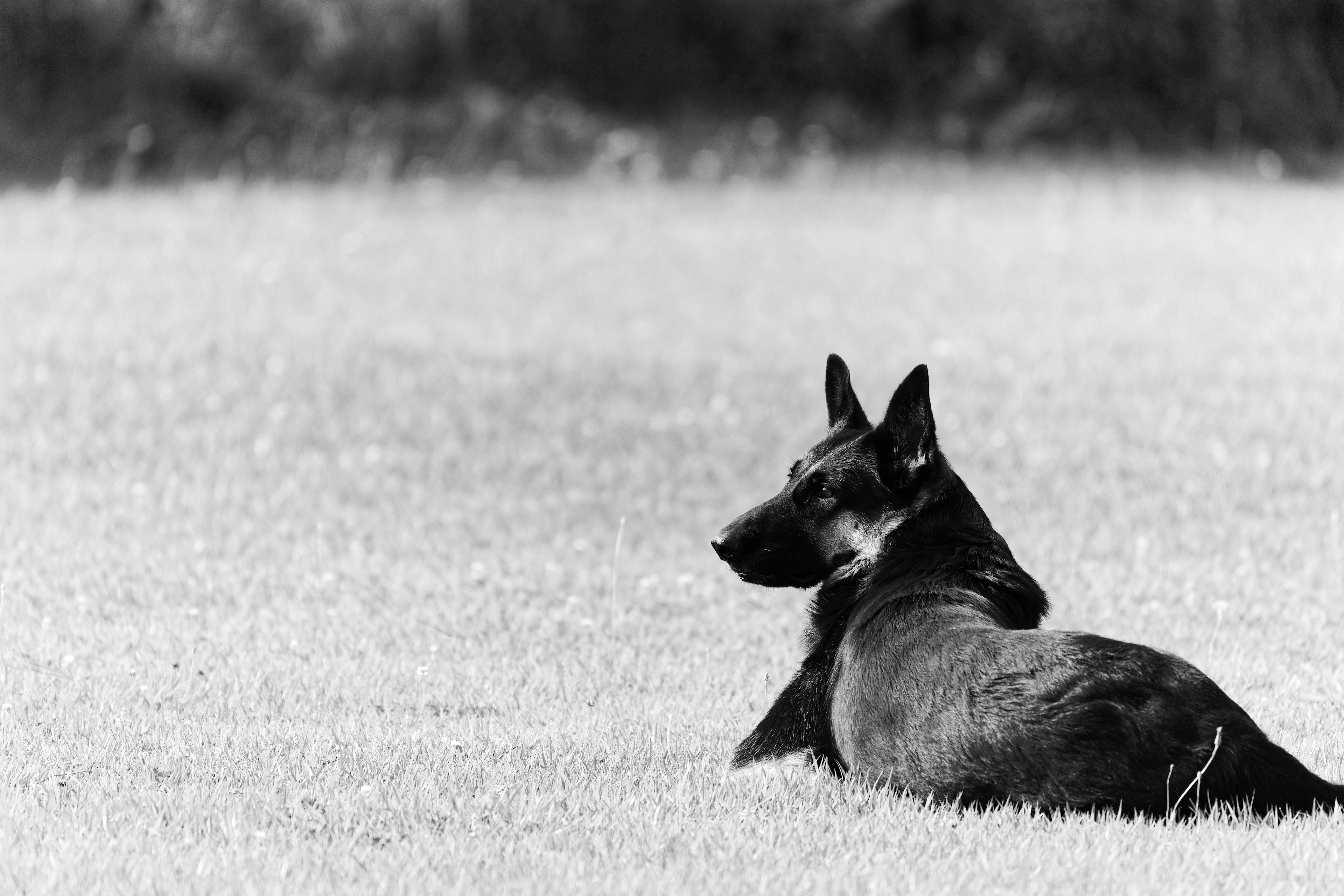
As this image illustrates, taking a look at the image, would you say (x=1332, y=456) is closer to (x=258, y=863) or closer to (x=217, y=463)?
(x=217, y=463)

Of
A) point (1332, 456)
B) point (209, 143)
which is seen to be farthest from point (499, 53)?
point (1332, 456)

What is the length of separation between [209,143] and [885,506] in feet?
41.7

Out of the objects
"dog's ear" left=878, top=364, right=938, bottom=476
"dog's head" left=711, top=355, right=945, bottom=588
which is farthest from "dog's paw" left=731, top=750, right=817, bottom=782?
"dog's ear" left=878, top=364, right=938, bottom=476

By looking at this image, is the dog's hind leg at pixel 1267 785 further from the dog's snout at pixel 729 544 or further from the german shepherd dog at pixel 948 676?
the dog's snout at pixel 729 544

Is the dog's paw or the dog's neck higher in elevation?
the dog's neck

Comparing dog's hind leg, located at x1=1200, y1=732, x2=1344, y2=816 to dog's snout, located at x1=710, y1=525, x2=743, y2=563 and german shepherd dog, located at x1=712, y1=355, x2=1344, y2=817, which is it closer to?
german shepherd dog, located at x1=712, y1=355, x2=1344, y2=817

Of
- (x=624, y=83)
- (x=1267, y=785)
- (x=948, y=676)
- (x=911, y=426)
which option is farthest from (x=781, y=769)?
(x=624, y=83)

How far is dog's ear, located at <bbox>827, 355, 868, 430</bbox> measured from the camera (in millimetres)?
5531

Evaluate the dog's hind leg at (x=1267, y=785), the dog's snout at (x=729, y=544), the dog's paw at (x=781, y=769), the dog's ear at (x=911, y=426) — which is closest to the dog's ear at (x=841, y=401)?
the dog's ear at (x=911, y=426)

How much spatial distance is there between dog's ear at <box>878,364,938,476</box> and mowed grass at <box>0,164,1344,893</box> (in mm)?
1157

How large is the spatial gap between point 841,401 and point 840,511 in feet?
2.04

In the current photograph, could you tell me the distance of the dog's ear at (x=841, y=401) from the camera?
553 centimetres

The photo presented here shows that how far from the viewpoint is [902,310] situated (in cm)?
1245

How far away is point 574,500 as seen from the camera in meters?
8.59
